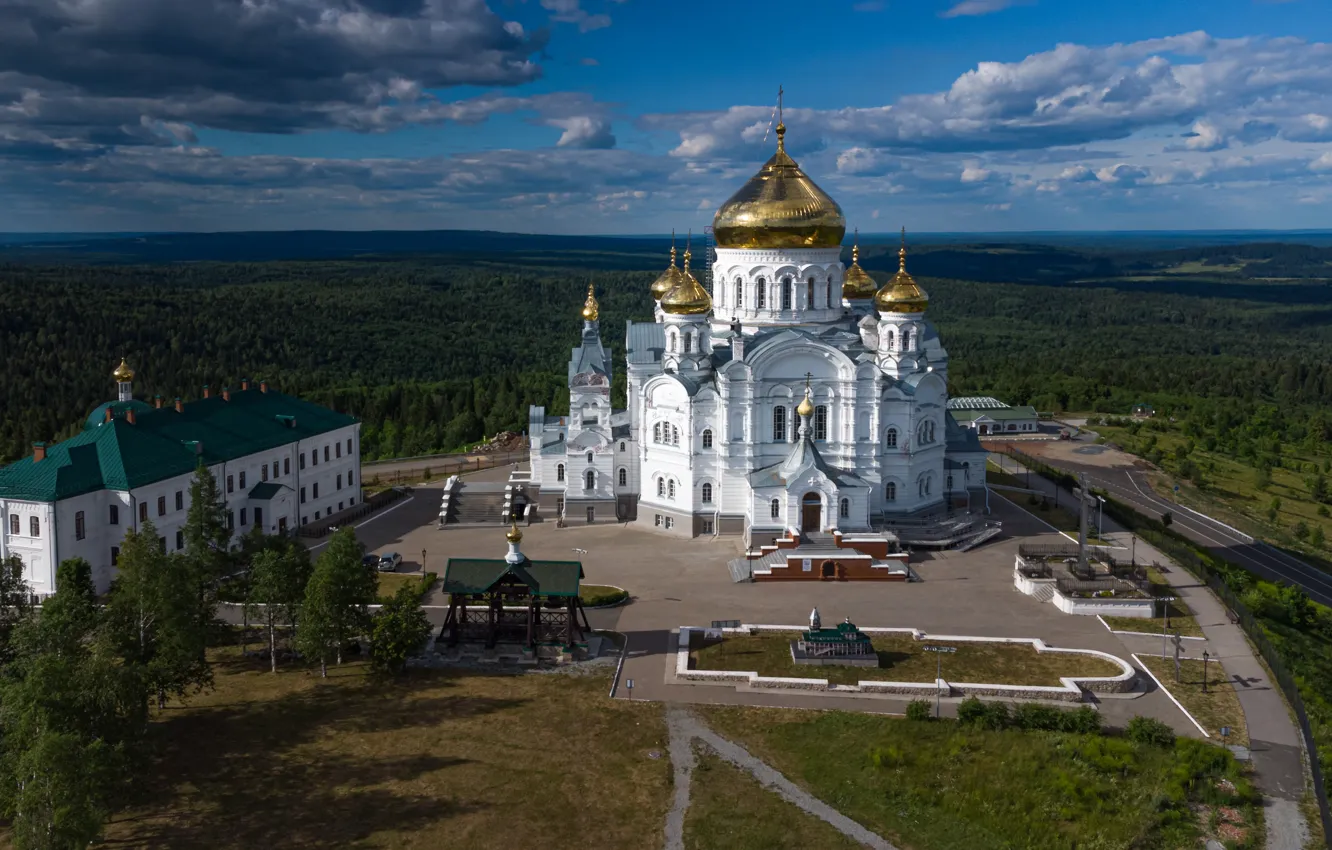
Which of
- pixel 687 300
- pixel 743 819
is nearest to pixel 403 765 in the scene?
pixel 743 819

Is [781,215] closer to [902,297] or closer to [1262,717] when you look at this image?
[902,297]

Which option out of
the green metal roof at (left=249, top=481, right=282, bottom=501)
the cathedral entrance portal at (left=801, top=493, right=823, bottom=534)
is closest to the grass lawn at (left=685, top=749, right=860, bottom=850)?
the cathedral entrance portal at (left=801, top=493, right=823, bottom=534)

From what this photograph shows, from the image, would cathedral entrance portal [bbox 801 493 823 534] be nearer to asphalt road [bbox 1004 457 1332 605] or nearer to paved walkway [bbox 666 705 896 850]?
asphalt road [bbox 1004 457 1332 605]

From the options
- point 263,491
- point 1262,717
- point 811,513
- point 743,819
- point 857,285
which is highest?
point 857,285

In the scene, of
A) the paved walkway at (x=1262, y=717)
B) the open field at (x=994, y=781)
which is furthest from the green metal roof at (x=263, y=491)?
the paved walkway at (x=1262, y=717)

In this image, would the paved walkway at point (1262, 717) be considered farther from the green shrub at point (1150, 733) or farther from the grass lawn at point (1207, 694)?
the green shrub at point (1150, 733)

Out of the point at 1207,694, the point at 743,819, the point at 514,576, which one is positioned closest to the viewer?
the point at 743,819
